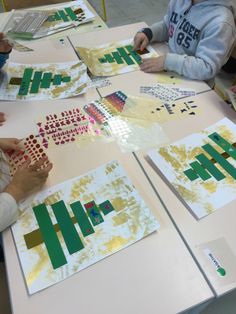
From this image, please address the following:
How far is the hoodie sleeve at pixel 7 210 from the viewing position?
72 cm

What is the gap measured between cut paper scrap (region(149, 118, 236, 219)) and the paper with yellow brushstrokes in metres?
0.12

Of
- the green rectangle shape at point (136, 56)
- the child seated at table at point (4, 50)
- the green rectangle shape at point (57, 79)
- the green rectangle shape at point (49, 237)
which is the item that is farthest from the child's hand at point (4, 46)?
the green rectangle shape at point (49, 237)

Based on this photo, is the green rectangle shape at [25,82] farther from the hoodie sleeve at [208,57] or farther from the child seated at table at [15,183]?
the hoodie sleeve at [208,57]

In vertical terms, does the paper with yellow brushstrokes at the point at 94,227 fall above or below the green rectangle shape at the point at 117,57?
below

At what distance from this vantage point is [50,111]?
104cm

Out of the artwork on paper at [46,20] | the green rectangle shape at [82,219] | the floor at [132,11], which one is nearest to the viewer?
the green rectangle shape at [82,219]

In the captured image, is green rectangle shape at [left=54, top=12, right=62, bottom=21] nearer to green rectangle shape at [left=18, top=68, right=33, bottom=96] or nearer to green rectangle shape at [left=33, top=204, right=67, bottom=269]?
green rectangle shape at [left=18, top=68, right=33, bottom=96]

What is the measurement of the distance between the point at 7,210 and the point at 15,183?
0.09 meters

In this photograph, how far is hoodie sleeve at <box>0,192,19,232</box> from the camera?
0.72 metres

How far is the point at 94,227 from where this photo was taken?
2.41 feet

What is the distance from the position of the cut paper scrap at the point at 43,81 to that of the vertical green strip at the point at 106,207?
0.48m

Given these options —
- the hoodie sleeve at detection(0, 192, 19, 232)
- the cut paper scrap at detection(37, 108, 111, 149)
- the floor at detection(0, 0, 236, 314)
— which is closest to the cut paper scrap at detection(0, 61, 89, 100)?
the cut paper scrap at detection(37, 108, 111, 149)

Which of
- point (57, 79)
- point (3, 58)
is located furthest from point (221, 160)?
point (3, 58)

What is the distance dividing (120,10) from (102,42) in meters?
1.81
